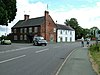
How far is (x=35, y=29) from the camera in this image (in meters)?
86.2

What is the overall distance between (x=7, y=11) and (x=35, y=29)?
3516cm

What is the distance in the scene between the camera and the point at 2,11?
1820 inches

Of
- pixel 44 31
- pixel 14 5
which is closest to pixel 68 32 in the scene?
pixel 44 31

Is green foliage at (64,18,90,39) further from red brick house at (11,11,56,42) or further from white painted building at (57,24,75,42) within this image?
red brick house at (11,11,56,42)

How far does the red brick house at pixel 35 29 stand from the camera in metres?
85.1

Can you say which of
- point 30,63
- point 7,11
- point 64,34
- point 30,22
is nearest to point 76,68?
point 30,63

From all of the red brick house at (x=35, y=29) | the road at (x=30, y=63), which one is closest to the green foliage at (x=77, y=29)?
the red brick house at (x=35, y=29)

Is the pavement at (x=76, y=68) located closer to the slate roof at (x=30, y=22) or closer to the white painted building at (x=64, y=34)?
the slate roof at (x=30, y=22)

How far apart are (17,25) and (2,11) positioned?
52622mm

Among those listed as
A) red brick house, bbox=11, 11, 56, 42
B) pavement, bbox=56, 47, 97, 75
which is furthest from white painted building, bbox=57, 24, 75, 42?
pavement, bbox=56, 47, 97, 75

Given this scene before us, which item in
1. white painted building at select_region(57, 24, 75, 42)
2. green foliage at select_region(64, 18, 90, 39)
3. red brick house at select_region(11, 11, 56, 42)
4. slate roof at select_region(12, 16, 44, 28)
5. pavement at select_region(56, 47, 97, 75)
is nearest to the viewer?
pavement at select_region(56, 47, 97, 75)

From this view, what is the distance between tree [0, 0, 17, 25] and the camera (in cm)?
4716

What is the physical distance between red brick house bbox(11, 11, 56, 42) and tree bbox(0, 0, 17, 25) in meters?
30.4

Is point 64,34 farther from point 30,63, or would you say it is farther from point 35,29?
point 30,63
